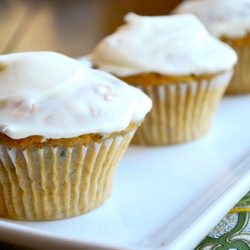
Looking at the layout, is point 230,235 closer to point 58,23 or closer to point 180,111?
point 180,111

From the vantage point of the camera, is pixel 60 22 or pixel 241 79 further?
pixel 60 22

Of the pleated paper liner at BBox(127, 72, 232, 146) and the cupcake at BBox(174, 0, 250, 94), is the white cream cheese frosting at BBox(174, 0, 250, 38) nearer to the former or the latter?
the cupcake at BBox(174, 0, 250, 94)

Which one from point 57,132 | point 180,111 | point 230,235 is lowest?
point 180,111

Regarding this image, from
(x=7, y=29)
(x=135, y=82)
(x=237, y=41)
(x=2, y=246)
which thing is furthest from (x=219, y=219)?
(x=7, y=29)

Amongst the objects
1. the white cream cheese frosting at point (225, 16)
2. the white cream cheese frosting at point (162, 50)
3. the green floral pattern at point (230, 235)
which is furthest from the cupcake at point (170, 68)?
the green floral pattern at point (230, 235)

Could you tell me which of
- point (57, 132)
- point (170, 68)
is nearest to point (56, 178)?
point (57, 132)

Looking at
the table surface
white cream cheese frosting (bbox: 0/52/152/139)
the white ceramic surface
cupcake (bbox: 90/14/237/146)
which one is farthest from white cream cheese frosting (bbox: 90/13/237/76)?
the table surface

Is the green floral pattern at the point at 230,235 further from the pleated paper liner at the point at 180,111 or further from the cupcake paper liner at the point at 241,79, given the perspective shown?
the cupcake paper liner at the point at 241,79
